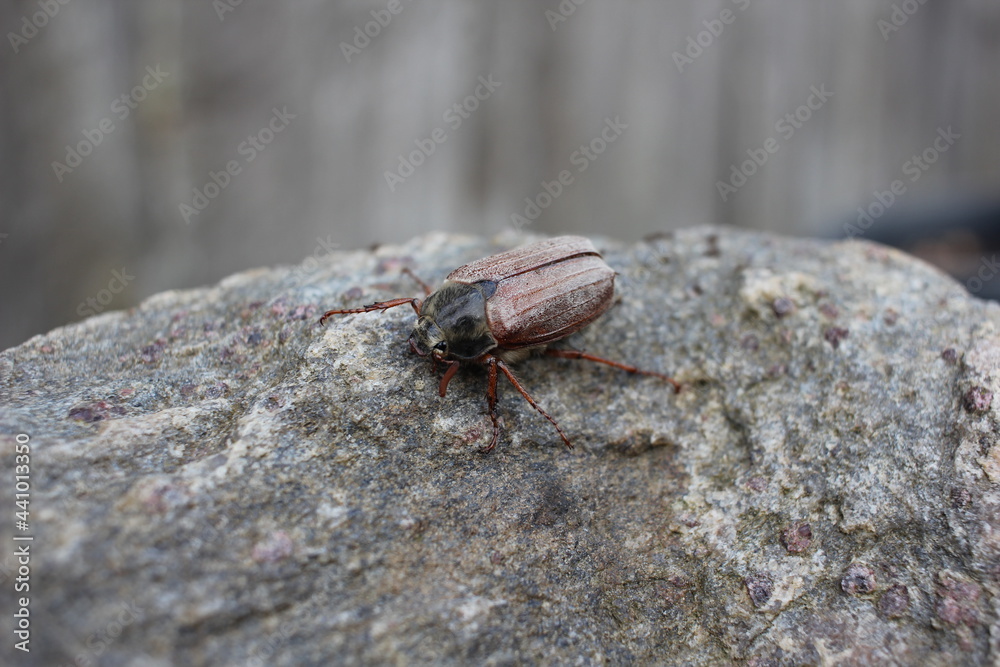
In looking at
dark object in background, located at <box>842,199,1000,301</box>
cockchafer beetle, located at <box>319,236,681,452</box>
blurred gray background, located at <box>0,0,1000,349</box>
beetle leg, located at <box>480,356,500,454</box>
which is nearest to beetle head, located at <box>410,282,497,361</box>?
cockchafer beetle, located at <box>319,236,681,452</box>

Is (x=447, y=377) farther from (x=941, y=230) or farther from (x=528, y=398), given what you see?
(x=941, y=230)

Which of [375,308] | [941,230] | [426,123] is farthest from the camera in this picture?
[941,230]

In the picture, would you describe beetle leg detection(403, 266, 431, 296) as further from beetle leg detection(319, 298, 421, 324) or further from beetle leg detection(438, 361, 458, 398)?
beetle leg detection(438, 361, 458, 398)

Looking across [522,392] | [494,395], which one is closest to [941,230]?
[522,392]

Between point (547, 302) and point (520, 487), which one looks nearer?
point (520, 487)

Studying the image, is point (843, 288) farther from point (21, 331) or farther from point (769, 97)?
point (21, 331)

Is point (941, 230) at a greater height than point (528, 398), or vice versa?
point (528, 398)
